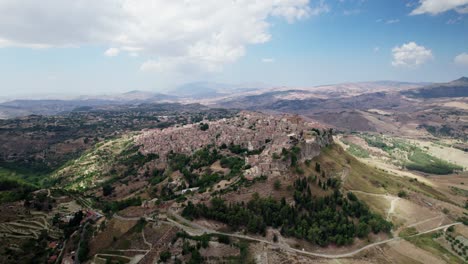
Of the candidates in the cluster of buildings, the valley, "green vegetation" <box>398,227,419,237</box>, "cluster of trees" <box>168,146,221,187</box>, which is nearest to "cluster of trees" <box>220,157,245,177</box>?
the valley

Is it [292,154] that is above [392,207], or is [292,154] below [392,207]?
above

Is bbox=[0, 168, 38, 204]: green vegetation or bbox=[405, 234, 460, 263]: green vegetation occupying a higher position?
bbox=[0, 168, 38, 204]: green vegetation

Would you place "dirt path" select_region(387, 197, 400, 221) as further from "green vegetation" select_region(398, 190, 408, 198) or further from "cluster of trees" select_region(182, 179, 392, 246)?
"cluster of trees" select_region(182, 179, 392, 246)

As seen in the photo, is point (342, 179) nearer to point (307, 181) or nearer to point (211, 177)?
point (307, 181)

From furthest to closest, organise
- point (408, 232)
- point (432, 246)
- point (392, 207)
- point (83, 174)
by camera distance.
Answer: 1. point (83, 174)
2. point (392, 207)
3. point (408, 232)
4. point (432, 246)

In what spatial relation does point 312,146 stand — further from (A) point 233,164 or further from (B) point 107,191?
(B) point 107,191

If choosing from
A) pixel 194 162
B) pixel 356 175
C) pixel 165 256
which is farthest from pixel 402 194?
pixel 165 256

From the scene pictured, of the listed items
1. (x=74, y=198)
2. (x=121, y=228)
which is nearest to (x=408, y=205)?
(x=121, y=228)

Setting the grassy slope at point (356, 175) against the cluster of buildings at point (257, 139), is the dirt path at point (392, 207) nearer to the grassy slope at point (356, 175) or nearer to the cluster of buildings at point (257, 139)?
the grassy slope at point (356, 175)
